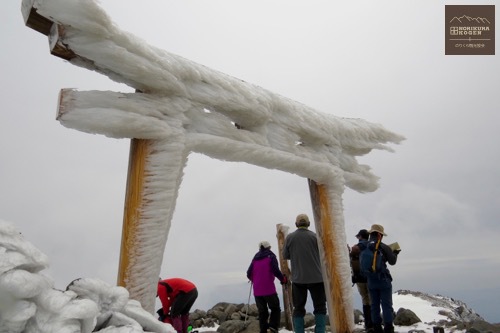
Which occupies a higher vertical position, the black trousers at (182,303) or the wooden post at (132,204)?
the wooden post at (132,204)

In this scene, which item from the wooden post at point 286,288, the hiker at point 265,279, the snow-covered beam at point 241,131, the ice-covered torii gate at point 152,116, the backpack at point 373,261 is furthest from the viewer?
the wooden post at point 286,288

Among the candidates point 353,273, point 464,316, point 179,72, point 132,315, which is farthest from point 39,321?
point 464,316

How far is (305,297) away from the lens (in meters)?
5.76

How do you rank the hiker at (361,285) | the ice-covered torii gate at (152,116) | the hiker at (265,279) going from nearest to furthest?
the ice-covered torii gate at (152,116)
the hiker at (265,279)
the hiker at (361,285)

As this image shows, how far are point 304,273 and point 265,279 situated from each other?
27.5 inches

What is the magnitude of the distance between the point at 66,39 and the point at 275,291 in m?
4.39

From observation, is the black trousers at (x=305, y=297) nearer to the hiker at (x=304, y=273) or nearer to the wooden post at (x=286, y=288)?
the hiker at (x=304, y=273)

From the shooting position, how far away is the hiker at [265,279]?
20.2 feet

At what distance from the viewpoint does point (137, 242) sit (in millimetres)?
3936

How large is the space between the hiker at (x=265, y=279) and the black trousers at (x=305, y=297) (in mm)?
439

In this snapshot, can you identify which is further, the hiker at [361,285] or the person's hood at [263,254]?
the hiker at [361,285]

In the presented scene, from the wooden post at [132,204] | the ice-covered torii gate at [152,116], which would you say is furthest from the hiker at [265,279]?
the wooden post at [132,204]

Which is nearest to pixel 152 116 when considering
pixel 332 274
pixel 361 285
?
pixel 332 274

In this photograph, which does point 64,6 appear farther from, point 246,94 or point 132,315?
point 132,315
